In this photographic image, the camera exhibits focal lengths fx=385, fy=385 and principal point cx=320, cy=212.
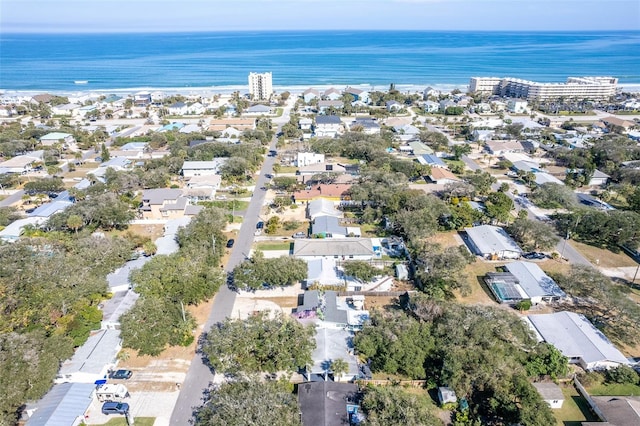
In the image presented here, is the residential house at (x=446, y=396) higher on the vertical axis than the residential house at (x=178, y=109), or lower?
lower

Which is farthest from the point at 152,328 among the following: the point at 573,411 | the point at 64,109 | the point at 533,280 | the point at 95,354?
the point at 64,109

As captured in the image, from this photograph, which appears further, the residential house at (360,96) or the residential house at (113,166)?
the residential house at (360,96)

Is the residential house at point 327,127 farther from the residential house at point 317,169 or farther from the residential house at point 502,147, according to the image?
the residential house at point 502,147

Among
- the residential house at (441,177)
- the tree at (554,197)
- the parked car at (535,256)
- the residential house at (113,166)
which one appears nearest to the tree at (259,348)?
the parked car at (535,256)

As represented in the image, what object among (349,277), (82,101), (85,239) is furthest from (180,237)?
(82,101)

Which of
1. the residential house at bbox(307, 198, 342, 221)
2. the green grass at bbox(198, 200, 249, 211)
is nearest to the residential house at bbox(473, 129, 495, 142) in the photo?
the residential house at bbox(307, 198, 342, 221)

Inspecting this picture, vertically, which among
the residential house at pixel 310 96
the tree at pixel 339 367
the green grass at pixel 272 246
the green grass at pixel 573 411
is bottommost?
the green grass at pixel 573 411
